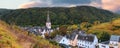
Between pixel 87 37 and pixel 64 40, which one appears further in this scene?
pixel 64 40

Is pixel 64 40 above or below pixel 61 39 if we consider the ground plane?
below

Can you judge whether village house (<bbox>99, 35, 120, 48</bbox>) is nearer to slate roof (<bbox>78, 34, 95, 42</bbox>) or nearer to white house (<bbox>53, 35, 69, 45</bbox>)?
slate roof (<bbox>78, 34, 95, 42</bbox>)

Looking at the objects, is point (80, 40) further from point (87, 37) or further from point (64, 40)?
point (64, 40)

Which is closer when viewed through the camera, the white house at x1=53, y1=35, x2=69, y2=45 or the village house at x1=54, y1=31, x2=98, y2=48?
the village house at x1=54, y1=31, x2=98, y2=48

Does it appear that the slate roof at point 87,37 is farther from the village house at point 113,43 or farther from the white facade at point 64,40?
the village house at point 113,43

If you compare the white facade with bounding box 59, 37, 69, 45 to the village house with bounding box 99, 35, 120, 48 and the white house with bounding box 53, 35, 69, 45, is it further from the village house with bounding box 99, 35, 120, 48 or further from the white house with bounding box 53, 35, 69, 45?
the village house with bounding box 99, 35, 120, 48

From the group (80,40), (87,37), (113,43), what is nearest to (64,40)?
(80,40)

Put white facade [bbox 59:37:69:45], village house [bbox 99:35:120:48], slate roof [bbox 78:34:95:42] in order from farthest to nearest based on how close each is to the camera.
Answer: white facade [bbox 59:37:69:45] < slate roof [bbox 78:34:95:42] < village house [bbox 99:35:120:48]

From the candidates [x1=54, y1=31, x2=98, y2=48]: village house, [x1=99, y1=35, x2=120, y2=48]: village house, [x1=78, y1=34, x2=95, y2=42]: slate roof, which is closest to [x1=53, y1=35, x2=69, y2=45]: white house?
[x1=54, y1=31, x2=98, y2=48]: village house

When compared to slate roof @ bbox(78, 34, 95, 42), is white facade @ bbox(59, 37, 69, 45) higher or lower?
lower

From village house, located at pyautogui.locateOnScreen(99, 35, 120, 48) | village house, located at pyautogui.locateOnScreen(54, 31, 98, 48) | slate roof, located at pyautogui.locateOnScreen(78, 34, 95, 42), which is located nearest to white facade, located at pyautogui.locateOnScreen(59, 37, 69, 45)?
village house, located at pyautogui.locateOnScreen(54, 31, 98, 48)

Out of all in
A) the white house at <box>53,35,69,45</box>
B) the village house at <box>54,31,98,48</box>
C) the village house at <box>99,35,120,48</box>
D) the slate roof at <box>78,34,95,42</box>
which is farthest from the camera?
the white house at <box>53,35,69,45</box>

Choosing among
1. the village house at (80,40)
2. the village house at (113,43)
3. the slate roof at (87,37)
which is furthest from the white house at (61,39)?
the village house at (113,43)
